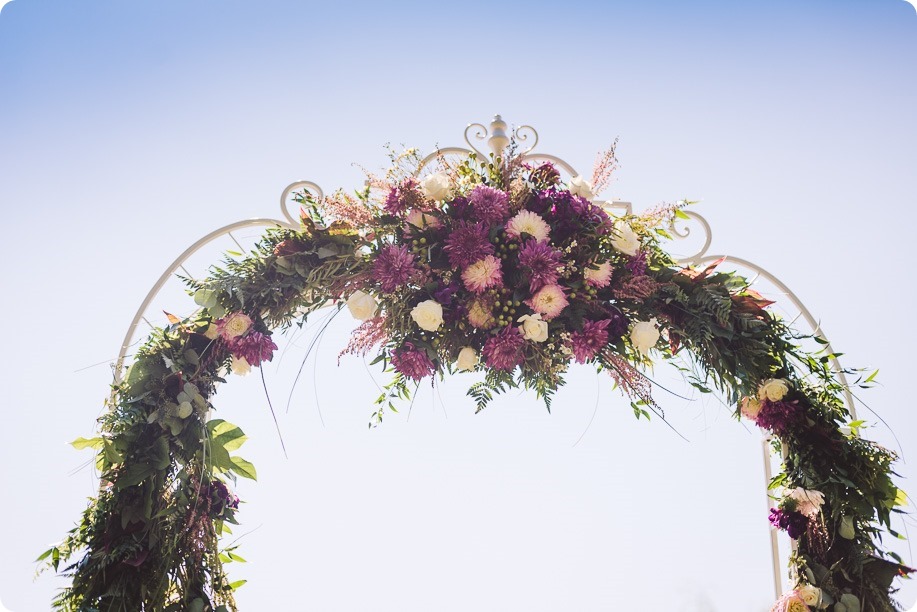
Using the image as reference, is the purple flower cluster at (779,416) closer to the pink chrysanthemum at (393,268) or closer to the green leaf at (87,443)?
the pink chrysanthemum at (393,268)

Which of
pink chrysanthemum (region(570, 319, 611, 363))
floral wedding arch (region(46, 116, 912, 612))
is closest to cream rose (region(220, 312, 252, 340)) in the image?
floral wedding arch (region(46, 116, 912, 612))

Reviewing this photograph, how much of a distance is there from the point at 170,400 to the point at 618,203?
1806mm

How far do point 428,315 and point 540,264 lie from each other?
0.41 meters

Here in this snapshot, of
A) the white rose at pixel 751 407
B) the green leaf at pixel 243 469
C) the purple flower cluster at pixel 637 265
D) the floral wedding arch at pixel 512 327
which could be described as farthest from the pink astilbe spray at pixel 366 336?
the white rose at pixel 751 407

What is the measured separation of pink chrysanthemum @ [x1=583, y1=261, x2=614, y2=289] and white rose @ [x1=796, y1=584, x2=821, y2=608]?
118 centimetres

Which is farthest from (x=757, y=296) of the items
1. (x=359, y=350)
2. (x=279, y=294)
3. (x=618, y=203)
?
A: (x=279, y=294)

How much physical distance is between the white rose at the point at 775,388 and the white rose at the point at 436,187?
4.25 feet

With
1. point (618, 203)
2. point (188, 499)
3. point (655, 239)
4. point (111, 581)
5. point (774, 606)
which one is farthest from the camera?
point (618, 203)

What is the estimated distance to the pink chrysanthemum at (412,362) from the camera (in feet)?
8.87

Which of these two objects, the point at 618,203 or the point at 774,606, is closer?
the point at 774,606

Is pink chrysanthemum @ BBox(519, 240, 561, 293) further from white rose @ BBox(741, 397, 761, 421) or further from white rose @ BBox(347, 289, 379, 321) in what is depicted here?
white rose @ BBox(741, 397, 761, 421)

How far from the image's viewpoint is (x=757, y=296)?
9.34 feet

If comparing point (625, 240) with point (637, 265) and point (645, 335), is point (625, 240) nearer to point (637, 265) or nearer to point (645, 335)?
point (637, 265)

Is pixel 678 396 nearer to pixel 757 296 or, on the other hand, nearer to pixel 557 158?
pixel 757 296
